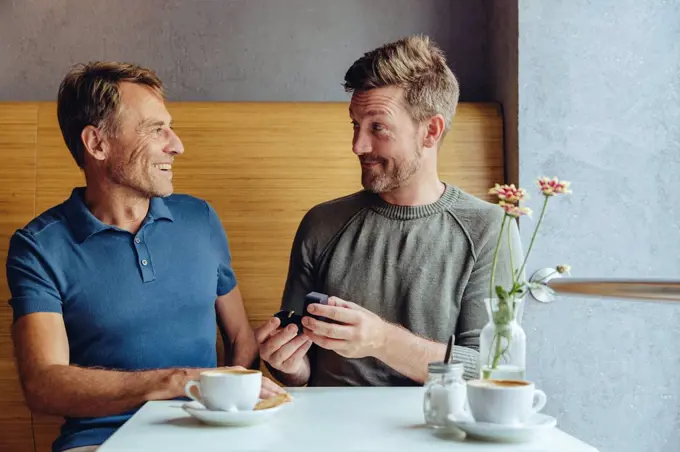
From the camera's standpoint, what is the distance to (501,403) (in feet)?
3.88

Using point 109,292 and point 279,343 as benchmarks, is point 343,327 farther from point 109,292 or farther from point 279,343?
point 109,292

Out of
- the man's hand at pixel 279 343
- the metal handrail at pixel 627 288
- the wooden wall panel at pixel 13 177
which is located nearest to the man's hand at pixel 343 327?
the man's hand at pixel 279 343

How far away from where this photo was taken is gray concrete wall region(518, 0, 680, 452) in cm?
242

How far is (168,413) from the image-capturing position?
141 centimetres

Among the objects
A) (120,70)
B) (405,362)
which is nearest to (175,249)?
(120,70)

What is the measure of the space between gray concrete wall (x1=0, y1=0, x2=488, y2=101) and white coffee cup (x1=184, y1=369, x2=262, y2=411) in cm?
146

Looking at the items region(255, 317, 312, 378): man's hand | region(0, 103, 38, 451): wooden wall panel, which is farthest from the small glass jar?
region(0, 103, 38, 451): wooden wall panel

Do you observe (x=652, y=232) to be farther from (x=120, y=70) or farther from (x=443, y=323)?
(x=120, y=70)

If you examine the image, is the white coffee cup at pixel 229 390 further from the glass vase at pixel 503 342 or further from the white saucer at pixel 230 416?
the glass vase at pixel 503 342

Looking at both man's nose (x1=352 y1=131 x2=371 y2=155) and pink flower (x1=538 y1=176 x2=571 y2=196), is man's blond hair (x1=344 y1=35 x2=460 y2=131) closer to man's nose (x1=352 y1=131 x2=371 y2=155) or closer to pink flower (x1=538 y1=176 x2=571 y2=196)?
man's nose (x1=352 y1=131 x2=371 y2=155)

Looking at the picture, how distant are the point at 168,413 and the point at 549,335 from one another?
1325 millimetres

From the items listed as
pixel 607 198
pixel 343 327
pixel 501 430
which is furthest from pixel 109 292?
pixel 607 198

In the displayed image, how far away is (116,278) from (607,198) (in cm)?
134

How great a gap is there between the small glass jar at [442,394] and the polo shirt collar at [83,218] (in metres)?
0.97
